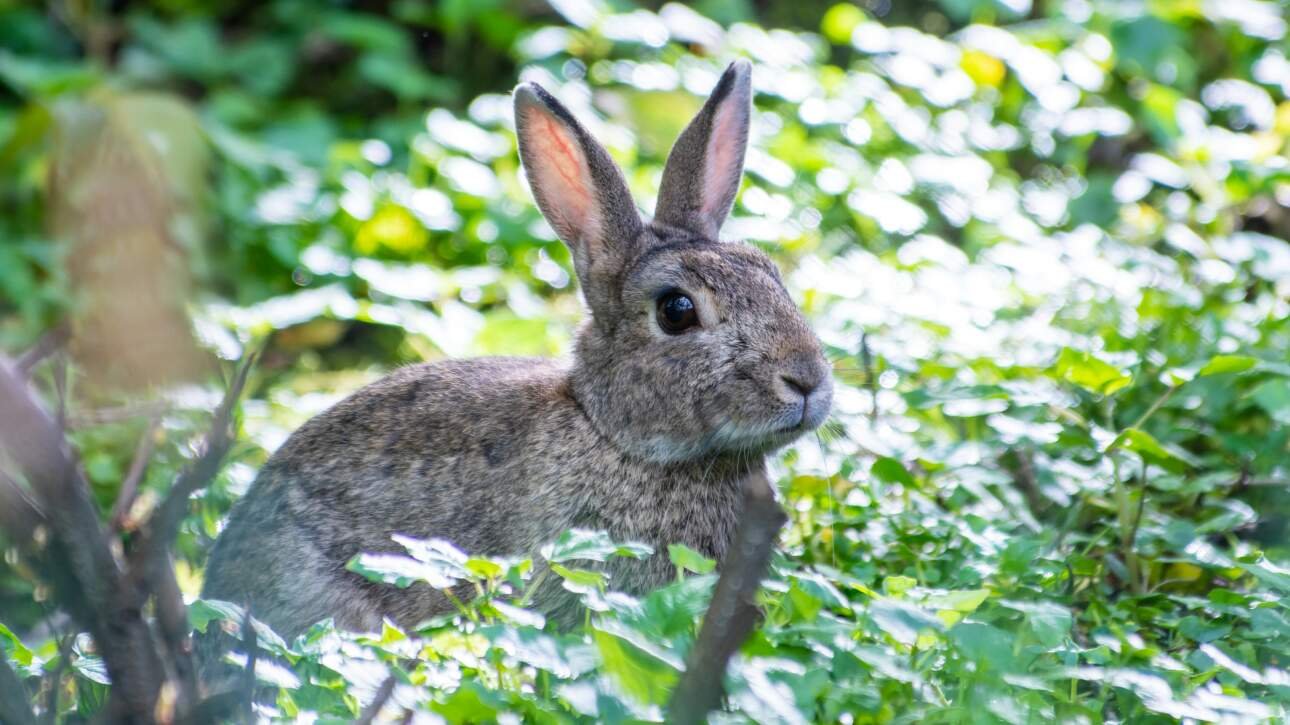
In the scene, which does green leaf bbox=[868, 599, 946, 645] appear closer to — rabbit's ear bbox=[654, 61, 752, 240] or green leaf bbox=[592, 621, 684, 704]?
green leaf bbox=[592, 621, 684, 704]

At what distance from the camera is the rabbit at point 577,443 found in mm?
4176

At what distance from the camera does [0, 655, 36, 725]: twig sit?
2.63 metres

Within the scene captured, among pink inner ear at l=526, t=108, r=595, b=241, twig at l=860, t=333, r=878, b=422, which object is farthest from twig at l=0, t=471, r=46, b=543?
twig at l=860, t=333, r=878, b=422

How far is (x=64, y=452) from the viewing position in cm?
233

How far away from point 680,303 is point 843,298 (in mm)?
1518

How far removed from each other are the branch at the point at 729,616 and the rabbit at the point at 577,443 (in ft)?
4.86

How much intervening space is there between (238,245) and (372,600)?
3540 millimetres

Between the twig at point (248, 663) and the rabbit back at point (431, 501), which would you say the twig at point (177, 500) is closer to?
the twig at point (248, 663)

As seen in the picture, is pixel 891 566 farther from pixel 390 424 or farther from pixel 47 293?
pixel 47 293

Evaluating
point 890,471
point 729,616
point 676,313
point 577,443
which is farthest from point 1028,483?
point 729,616

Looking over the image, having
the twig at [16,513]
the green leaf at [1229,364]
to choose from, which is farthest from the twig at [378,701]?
the green leaf at [1229,364]

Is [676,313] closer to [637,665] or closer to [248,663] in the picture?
[637,665]

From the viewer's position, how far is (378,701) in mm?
2652

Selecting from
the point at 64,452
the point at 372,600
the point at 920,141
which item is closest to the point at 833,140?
the point at 920,141
